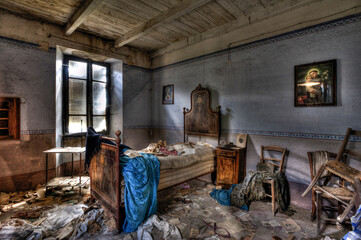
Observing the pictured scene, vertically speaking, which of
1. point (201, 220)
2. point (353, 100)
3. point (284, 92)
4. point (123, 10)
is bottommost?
point (201, 220)

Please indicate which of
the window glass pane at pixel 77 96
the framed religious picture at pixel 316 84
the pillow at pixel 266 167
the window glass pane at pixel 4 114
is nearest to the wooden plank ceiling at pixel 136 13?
the window glass pane at pixel 77 96

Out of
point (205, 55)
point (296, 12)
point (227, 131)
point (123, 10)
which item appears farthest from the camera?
point (205, 55)

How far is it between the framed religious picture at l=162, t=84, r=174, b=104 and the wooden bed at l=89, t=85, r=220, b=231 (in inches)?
38.3

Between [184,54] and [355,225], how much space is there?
5075 mm

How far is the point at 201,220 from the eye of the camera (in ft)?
9.72

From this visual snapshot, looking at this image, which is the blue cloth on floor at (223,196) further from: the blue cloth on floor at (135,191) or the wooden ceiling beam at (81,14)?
the wooden ceiling beam at (81,14)

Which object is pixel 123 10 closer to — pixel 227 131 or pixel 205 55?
pixel 205 55

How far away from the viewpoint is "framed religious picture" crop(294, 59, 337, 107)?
123 inches

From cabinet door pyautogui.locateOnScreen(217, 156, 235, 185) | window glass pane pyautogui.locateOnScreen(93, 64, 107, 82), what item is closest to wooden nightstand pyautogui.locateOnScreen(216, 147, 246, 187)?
cabinet door pyautogui.locateOnScreen(217, 156, 235, 185)

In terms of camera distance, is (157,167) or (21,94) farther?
(21,94)

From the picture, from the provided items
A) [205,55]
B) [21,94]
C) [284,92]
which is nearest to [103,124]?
[21,94]

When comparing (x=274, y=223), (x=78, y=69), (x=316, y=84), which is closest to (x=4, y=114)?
(x=78, y=69)

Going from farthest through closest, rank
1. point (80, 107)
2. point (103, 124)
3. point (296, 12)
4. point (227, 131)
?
point (103, 124)
point (80, 107)
point (227, 131)
point (296, 12)

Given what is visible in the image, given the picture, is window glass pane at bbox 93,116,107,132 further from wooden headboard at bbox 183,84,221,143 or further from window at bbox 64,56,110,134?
wooden headboard at bbox 183,84,221,143
